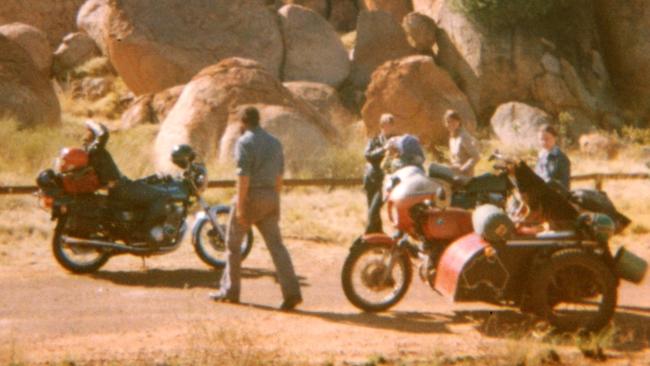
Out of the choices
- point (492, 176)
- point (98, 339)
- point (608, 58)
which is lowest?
point (98, 339)

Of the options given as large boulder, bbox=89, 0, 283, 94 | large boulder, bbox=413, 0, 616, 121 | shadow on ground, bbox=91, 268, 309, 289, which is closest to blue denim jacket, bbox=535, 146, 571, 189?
shadow on ground, bbox=91, 268, 309, 289

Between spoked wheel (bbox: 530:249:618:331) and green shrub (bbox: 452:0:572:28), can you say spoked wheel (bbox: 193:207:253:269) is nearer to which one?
spoked wheel (bbox: 530:249:618:331)

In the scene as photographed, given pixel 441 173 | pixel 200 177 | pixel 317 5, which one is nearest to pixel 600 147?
pixel 317 5

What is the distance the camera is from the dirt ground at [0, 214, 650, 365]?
27.9 ft

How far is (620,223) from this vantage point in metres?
9.71

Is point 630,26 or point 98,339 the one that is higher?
point 630,26

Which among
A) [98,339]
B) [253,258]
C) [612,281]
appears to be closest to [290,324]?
[98,339]

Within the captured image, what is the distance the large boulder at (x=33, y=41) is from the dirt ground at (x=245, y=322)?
83.4 feet

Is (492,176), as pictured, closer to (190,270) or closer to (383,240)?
(383,240)

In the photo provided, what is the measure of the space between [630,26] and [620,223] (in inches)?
975

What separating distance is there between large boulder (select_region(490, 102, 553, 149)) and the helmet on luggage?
1875 cm

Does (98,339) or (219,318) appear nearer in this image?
(98,339)

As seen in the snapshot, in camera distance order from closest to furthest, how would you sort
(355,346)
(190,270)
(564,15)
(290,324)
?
(355,346) → (290,324) → (190,270) → (564,15)

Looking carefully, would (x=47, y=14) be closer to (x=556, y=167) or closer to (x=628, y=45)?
(x=628, y=45)
